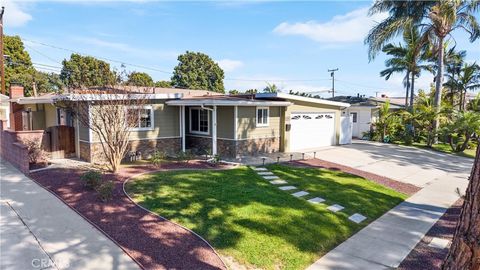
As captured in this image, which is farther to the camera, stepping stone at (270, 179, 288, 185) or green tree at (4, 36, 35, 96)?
green tree at (4, 36, 35, 96)

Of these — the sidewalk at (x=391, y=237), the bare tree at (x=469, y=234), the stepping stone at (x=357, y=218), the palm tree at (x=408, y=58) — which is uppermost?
the palm tree at (x=408, y=58)

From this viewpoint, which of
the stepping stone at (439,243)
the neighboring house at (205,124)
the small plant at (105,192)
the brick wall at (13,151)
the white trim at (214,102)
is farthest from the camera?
the neighboring house at (205,124)

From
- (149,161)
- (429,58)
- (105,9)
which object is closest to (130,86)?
(149,161)

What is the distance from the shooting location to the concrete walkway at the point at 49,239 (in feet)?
16.2

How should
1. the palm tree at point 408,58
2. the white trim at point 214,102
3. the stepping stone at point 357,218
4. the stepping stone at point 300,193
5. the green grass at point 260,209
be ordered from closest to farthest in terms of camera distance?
the green grass at point 260,209 → the stepping stone at point 357,218 → the stepping stone at point 300,193 → the white trim at point 214,102 → the palm tree at point 408,58

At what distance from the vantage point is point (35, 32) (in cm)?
A: 2145

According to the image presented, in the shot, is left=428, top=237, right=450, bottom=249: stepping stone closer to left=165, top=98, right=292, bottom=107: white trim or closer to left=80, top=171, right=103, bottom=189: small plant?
left=80, top=171, right=103, bottom=189: small plant

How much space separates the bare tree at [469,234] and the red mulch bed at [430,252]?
2.65 m

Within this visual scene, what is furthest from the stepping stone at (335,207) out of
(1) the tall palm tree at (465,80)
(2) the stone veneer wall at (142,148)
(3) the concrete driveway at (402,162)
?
(1) the tall palm tree at (465,80)

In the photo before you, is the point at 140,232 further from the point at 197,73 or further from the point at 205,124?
the point at 197,73

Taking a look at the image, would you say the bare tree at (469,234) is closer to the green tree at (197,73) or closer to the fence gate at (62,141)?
the fence gate at (62,141)

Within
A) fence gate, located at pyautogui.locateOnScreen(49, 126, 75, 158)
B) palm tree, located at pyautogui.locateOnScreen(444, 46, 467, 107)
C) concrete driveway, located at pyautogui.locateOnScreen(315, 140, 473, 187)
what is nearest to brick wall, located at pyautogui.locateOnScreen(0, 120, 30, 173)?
fence gate, located at pyautogui.locateOnScreen(49, 126, 75, 158)

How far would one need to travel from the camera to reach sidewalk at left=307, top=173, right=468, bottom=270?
18.1 feet

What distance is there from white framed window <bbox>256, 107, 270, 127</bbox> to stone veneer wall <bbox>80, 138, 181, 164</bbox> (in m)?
4.06
